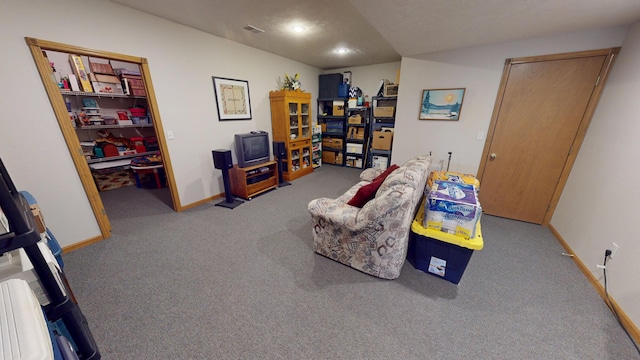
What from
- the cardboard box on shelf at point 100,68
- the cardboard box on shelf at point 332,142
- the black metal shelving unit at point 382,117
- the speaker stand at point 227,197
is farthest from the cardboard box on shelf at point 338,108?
the cardboard box on shelf at point 100,68

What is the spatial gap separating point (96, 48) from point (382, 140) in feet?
13.9

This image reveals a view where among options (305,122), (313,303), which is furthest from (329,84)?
(313,303)

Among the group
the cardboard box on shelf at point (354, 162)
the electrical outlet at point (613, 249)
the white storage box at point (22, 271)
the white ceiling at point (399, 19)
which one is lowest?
the cardboard box on shelf at point (354, 162)

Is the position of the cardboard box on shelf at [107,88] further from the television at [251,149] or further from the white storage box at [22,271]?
the white storage box at [22,271]

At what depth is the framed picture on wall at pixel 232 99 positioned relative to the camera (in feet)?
10.7

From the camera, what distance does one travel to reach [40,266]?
698 millimetres

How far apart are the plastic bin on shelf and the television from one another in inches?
107

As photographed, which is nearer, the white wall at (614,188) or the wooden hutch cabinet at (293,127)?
the white wall at (614,188)

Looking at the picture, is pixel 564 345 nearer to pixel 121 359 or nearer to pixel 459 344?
pixel 459 344

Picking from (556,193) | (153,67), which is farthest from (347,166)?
(153,67)

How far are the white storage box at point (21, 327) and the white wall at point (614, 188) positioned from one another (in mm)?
2982

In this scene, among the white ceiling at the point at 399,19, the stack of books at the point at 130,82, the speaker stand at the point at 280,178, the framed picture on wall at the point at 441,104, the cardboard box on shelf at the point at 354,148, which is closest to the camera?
the white ceiling at the point at 399,19

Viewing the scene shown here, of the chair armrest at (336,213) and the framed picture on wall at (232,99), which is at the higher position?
the framed picture on wall at (232,99)

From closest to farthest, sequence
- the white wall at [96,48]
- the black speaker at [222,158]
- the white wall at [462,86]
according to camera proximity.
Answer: the white wall at [96,48], the white wall at [462,86], the black speaker at [222,158]
